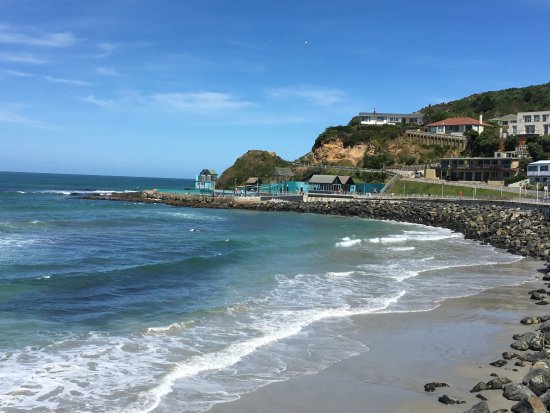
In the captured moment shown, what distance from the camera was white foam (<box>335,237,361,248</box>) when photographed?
123 ft

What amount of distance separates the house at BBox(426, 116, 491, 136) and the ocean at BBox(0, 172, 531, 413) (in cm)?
5981

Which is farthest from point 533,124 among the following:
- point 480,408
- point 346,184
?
point 480,408

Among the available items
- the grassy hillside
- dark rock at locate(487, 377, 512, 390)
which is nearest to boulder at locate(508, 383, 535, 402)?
dark rock at locate(487, 377, 512, 390)

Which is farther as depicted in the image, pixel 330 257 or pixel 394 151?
pixel 394 151

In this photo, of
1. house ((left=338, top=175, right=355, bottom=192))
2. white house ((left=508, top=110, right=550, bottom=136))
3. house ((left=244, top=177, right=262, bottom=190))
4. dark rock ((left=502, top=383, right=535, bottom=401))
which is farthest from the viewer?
house ((left=244, top=177, right=262, bottom=190))

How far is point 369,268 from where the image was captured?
92.7 ft

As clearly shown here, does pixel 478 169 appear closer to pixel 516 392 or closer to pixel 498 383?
pixel 498 383

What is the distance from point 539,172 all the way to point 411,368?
58.0 m

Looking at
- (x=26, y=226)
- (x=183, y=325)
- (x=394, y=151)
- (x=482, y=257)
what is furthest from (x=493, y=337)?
(x=394, y=151)

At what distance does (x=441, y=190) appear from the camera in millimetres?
71000

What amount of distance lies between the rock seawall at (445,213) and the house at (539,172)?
10.6 meters

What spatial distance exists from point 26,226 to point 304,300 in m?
32.0

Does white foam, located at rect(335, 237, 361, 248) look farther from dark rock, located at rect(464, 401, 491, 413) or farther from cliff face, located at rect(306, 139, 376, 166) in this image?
cliff face, located at rect(306, 139, 376, 166)

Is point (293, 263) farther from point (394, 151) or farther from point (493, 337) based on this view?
point (394, 151)
